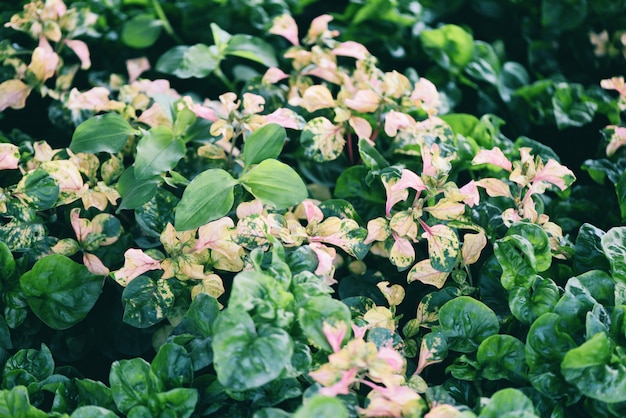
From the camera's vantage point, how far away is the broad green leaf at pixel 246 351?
27.5 inches

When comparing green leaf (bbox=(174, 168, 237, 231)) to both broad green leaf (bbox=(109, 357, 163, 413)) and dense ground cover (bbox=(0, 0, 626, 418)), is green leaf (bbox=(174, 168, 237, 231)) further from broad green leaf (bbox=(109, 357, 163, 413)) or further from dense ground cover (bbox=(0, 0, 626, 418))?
broad green leaf (bbox=(109, 357, 163, 413))

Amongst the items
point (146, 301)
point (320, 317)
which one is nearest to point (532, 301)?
point (320, 317)

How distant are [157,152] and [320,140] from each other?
0.26 meters

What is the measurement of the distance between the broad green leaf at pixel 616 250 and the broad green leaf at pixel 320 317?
0.39 m

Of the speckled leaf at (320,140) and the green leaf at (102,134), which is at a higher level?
the speckled leaf at (320,140)

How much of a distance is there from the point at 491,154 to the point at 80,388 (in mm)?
667

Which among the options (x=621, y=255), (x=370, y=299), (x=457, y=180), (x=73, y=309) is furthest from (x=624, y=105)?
(x=73, y=309)

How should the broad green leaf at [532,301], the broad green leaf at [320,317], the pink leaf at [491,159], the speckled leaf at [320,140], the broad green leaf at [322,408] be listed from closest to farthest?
1. the broad green leaf at [322,408]
2. the broad green leaf at [320,317]
3. the broad green leaf at [532,301]
4. the pink leaf at [491,159]
5. the speckled leaf at [320,140]

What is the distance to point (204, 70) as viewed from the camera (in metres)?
1.25

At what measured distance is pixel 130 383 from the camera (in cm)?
81

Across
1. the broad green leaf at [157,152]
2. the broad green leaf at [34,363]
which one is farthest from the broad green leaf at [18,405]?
the broad green leaf at [157,152]

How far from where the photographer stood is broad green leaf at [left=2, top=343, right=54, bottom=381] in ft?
3.01

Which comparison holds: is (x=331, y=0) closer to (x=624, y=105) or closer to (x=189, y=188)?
(x=624, y=105)

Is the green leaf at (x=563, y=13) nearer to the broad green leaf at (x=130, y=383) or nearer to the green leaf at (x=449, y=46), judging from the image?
the green leaf at (x=449, y=46)
